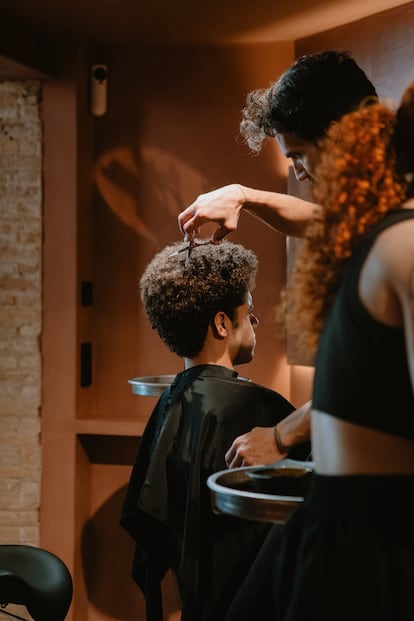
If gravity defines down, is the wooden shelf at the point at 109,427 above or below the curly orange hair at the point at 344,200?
below

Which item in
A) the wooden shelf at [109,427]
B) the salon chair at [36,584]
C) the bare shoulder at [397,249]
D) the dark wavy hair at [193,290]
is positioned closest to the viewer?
the bare shoulder at [397,249]

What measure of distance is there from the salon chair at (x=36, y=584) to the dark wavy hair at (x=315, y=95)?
1513mm

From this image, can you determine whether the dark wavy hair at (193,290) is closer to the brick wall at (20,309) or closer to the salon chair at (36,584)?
the salon chair at (36,584)

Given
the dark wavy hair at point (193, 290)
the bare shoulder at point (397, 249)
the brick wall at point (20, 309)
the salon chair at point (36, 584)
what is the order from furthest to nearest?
the brick wall at point (20, 309), the salon chair at point (36, 584), the dark wavy hair at point (193, 290), the bare shoulder at point (397, 249)

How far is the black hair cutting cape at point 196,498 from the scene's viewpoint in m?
2.21

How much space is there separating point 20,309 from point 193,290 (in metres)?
1.68

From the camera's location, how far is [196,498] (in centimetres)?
225

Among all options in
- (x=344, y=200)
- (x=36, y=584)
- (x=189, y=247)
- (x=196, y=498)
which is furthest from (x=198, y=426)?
(x=344, y=200)

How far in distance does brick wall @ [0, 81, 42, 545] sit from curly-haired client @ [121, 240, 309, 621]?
1.38 metres

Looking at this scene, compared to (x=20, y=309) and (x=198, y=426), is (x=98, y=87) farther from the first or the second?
(x=198, y=426)

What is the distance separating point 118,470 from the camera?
156 inches

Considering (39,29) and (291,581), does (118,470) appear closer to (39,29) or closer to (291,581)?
(39,29)

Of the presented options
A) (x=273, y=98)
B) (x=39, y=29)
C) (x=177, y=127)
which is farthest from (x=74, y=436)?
(x=273, y=98)

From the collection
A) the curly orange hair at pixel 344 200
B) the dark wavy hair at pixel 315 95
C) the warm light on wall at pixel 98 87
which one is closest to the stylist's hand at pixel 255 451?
the curly orange hair at pixel 344 200
